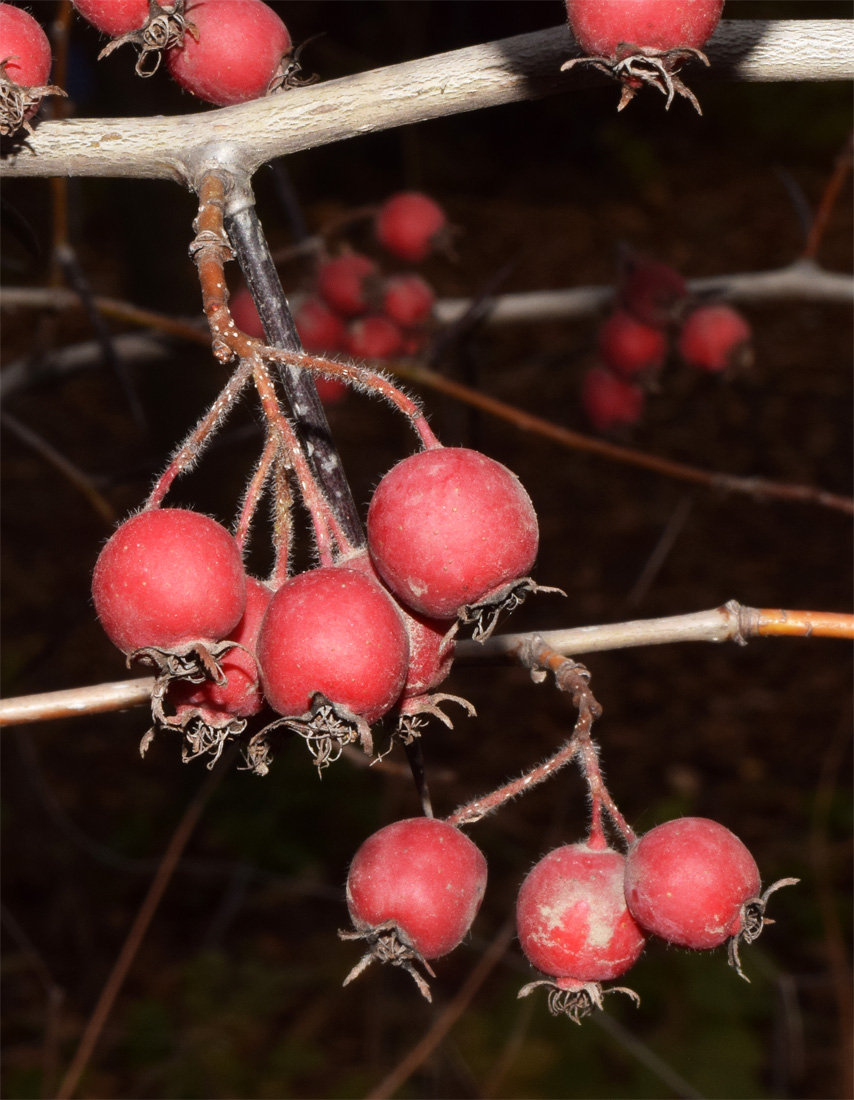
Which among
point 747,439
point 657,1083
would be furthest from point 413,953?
point 747,439

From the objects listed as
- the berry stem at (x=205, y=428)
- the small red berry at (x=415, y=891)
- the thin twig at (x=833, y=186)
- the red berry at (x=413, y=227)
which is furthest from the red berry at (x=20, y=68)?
the red berry at (x=413, y=227)

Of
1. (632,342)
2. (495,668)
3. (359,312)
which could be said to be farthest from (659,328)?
(495,668)

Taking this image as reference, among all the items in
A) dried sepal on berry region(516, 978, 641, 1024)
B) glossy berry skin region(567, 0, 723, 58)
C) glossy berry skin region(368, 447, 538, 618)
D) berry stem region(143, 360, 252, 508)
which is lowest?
dried sepal on berry region(516, 978, 641, 1024)

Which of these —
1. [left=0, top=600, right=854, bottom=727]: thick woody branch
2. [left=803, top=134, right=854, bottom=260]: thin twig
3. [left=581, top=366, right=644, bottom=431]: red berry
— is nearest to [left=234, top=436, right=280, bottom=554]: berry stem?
[left=0, top=600, right=854, bottom=727]: thick woody branch

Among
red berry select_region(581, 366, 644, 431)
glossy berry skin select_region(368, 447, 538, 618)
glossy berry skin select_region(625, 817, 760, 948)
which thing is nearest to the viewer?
glossy berry skin select_region(368, 447, 538, 618)

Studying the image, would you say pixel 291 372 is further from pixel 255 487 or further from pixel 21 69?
pixel 21 69

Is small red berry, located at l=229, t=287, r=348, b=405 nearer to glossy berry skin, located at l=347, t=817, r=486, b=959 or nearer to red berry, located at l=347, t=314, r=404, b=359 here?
red berry, located at l=347, t=314, r=404, b=359

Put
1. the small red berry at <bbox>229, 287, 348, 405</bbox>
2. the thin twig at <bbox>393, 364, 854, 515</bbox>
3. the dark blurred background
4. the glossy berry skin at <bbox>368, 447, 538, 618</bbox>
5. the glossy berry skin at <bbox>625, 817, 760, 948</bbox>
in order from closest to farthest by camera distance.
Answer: the glossy berry skin at <bbox>368, 447, 538, 618</bbox>
the glossy berry skin at <bbox>625, 817, 760, 948</bbox>
the thin twig at <bbox>393, 364, 854, 515</bbox>
the small red berry at <bbox>229, 287, 348, 405</bbox>
the dark blurred background

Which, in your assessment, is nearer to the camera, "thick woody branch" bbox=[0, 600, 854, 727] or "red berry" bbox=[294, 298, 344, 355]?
"thick woody branch" bbox=[0, 600, 854, 727]
